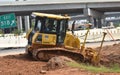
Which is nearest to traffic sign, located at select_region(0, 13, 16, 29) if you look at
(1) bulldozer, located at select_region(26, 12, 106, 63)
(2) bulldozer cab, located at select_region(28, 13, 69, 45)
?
(1) bulldozer, located at select_region(26, 12, 106, 63)

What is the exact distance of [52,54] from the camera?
19219 mm

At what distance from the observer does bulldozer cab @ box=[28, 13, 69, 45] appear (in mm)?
19172

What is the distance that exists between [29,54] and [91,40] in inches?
781

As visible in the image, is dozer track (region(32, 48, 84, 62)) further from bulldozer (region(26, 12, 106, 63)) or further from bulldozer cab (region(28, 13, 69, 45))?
bulldozer cab (region(28, 13, 69, 45))

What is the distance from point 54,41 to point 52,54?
0.65m

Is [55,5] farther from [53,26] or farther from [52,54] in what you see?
[52,54]

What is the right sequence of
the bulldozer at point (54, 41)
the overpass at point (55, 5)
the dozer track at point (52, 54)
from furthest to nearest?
the overpass at point (55, 5), the bulldozer at point (54, 41), the dozer track at point (52, 54)

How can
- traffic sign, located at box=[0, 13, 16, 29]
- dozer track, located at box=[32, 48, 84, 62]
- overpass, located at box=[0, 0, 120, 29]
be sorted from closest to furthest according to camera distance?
dozer track, located at box=[32, 48, 84, 62], traffic sign, located at box=[0, 13, 16, 29], overpass, located at box=[0, 0, 120, 29]

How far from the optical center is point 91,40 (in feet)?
131

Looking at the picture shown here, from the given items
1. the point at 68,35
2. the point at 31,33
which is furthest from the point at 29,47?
the point at 68,35

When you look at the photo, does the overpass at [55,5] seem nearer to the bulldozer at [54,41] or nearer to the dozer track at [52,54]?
the bulldozer at [54,41]

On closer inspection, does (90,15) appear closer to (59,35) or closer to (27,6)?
(27,6)

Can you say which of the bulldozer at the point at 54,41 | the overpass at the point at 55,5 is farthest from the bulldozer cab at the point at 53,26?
the overpass at the point at 55,5

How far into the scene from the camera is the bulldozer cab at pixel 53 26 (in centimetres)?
1917
